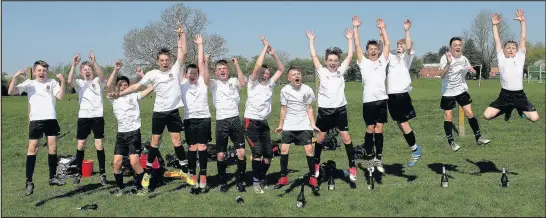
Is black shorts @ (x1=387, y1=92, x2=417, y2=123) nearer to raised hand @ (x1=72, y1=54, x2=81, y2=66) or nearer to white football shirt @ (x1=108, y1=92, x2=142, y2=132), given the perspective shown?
white football shirt @ (x1=108, y1=92, x2=142, y2=132)

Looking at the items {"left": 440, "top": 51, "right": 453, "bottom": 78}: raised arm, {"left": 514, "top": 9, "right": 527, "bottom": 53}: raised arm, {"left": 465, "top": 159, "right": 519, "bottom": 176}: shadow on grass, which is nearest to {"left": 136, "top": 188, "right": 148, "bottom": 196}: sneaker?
{"left": 440, "top": 51, "right": 453, "bottom": 78}: raised arm

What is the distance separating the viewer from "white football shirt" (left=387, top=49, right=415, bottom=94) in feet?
34.9

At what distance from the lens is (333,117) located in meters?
9.99

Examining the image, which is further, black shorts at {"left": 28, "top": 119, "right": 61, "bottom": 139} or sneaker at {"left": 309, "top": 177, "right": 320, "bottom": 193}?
black shorts at {"left": 28, "top": 119, "right": 61, "bottom": 139}

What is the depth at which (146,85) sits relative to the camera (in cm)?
977

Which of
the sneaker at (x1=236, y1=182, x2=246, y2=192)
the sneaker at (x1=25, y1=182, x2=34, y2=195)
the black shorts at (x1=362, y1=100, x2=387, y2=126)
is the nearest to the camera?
the sneaker at (x1=236, y1=182, x2=246, y2=192)

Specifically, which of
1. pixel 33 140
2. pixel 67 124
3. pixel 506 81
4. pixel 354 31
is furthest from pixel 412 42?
pixel 67 124

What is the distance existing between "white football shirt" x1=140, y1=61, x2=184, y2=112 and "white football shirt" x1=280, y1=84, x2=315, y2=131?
86.1 inches

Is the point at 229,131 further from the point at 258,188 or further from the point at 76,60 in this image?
the point at 76,60

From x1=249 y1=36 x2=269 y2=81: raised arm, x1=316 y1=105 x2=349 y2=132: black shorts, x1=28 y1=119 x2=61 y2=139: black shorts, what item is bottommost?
x1=28 y1=119 x2=61 y2=139: black shorts

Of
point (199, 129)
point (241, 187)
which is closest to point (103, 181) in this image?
point (199, 129)

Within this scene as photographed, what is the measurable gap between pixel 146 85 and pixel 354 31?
450 cm

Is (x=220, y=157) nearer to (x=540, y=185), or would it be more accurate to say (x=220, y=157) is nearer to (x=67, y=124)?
(x=540, y=185)

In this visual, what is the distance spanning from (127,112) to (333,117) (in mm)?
4220
